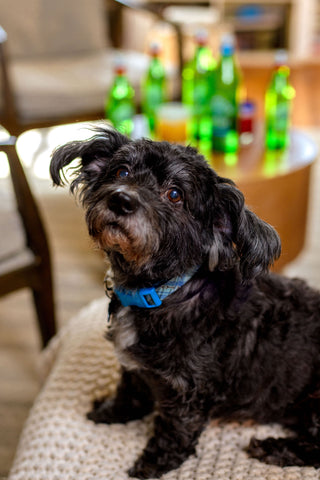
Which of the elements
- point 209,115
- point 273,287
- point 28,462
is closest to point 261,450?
point 273,287

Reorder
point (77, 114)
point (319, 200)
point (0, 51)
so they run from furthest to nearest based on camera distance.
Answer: point (319, 200)
point (77, 114)
point (0, 51)

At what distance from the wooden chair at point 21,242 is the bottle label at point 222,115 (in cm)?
92

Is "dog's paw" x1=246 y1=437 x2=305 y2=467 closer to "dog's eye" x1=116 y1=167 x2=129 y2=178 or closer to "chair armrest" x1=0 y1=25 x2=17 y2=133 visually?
"dog's eye" x1=116 y1=167 x2=129 y2=178

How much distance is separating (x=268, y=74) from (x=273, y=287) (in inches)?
173

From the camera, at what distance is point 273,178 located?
1.92m

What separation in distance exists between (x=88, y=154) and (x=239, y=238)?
0.41m

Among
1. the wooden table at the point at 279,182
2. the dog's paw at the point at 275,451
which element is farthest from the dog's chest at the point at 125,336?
the wooden table at the point at 279,182

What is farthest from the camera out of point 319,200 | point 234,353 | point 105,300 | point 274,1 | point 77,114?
point 274,1

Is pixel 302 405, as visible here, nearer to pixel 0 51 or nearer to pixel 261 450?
pixel 261 450

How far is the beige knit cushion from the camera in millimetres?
1129

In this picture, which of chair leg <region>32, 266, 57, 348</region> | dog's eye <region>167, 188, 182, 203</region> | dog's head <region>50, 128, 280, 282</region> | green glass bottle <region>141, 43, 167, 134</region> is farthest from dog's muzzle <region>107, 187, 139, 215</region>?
green glass bottle <region>141, 43, 167, 134</region>

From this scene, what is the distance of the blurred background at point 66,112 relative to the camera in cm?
170

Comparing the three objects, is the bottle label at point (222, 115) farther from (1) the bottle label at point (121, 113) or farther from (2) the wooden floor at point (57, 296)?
(2) the wooden floor at point (57, 296)

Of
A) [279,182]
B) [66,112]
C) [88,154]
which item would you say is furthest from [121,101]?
[88,154]
